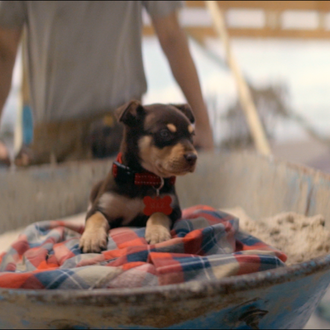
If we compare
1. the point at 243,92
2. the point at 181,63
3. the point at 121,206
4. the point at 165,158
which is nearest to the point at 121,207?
the point at 121,206

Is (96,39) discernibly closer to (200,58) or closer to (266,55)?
(200,58)

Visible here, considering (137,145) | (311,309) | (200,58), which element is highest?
(200,58)

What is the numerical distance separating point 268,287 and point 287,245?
0.24 m

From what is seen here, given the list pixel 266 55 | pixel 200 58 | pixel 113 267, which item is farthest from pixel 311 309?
pixel 266 55

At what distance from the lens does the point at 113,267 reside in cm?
36

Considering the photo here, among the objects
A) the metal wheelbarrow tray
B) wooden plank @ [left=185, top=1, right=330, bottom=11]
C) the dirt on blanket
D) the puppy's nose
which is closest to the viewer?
the metal wheelbarrow tray

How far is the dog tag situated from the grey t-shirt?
0.16 m

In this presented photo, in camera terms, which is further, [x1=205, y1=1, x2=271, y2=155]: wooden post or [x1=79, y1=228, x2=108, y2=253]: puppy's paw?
[x1=205, y1=1, x2=271, y2=155]: wooden post

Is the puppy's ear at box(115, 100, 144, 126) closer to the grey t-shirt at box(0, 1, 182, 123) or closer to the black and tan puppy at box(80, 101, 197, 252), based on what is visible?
the black and tan puppy at box(80, 101, 197, 252)

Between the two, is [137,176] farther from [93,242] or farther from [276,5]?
[276,5]

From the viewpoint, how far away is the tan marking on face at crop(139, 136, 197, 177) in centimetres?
40

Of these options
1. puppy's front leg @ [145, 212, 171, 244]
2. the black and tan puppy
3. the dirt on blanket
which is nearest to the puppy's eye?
the black and tan puppy

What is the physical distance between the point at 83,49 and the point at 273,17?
32 centimetres

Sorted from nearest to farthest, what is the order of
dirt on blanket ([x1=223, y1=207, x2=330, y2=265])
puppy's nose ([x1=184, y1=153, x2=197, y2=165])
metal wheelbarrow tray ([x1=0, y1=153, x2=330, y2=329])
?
metal wheelbarrow tray ([x1=0, y1=153, x2=330, y2=329]) → puppy's nose ([x1=184, y1=153, x2=197, y2=165]) → dirt on blanket ([x1=223, y1=207, x2=330, y2=265])
